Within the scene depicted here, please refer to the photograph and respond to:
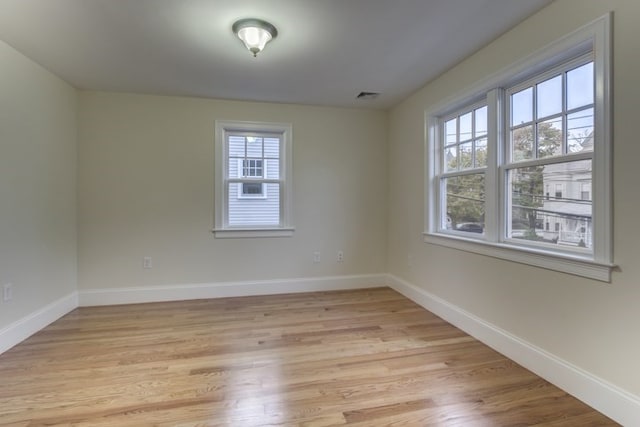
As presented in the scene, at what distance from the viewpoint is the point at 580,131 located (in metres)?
1.92

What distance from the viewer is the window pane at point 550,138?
206cm

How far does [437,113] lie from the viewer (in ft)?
10.6

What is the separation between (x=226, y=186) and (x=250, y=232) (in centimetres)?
62

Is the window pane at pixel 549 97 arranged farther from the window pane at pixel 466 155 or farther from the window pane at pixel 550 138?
the window pane at pixel 466 155

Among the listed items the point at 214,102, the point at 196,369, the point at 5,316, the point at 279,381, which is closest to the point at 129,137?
the point at 214,102

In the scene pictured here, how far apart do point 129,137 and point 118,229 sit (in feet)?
3.37

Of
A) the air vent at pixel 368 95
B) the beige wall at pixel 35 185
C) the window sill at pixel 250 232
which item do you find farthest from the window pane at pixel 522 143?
the beige wall at pixel 35 185

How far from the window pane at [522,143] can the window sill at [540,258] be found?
0.67m

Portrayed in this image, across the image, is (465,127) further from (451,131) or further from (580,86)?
(580,86)

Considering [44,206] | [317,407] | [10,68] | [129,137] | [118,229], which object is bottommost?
[317,407]

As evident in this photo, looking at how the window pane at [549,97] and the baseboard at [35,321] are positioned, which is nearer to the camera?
the window pane at [549,97]

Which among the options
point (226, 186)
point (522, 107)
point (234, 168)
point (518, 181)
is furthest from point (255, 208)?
point (522, 107)

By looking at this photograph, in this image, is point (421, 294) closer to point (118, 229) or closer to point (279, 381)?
point (279, 381)

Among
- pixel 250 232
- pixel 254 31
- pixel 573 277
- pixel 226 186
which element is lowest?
pixel 573 277
